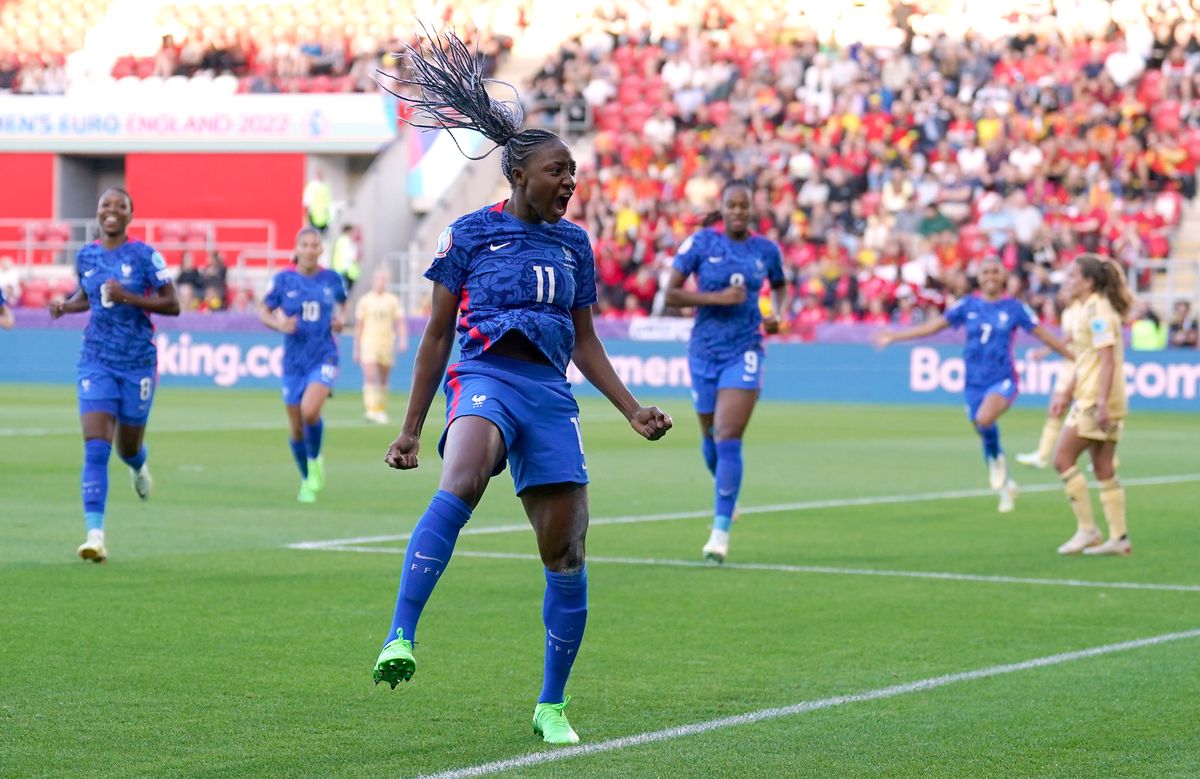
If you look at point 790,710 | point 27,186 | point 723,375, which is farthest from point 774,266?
point 27,186

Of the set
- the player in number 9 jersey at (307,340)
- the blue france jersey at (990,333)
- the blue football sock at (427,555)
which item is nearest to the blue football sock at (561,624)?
the blue football sock at (427,555)

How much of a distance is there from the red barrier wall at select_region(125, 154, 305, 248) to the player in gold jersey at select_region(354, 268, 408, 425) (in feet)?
46.7

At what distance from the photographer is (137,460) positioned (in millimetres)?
13781

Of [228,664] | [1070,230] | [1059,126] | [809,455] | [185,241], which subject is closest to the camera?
[228,664]

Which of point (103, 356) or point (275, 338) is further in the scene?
point (275, 338)

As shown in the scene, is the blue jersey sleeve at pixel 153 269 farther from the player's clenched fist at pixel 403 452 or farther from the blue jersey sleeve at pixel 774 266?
the player's clenched fist at pixel 403 452

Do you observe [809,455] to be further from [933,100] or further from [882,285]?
[933,100]

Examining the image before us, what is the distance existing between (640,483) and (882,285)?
16676mm

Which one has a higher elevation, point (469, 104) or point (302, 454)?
point (469, 104)

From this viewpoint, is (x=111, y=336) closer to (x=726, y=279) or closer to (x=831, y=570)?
(x=726, y=279)

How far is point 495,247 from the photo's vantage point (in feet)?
23.0

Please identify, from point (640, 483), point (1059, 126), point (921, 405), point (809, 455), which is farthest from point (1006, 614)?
point (1059, 126)

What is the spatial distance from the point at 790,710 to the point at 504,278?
204 centimetres

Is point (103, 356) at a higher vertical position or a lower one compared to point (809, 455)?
higher
